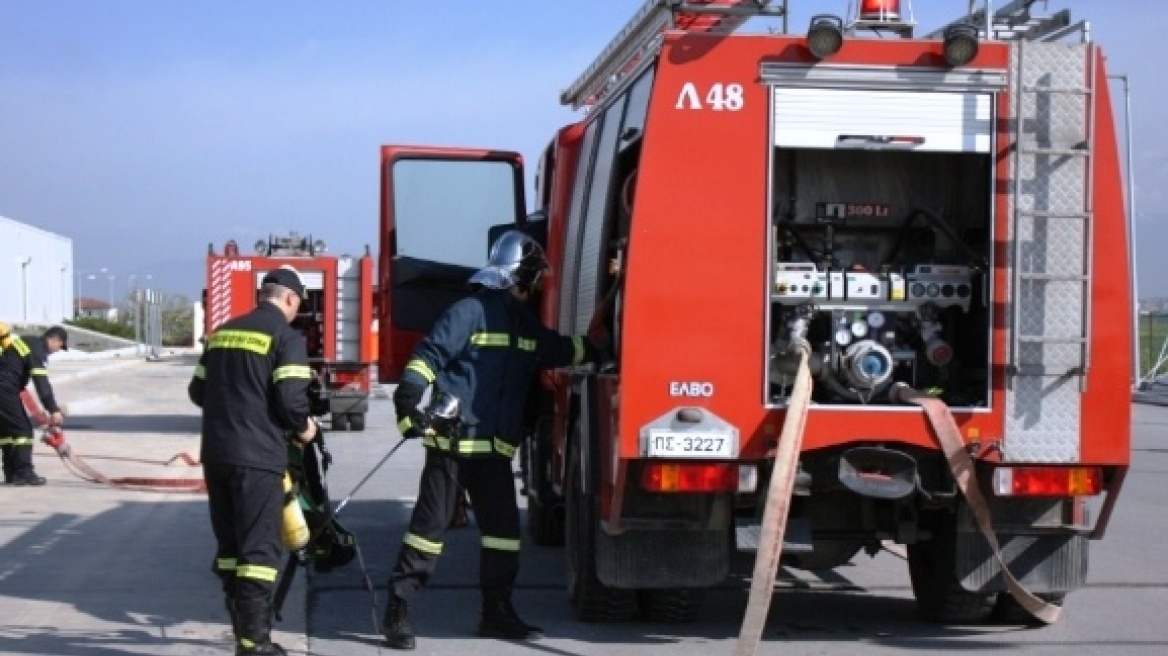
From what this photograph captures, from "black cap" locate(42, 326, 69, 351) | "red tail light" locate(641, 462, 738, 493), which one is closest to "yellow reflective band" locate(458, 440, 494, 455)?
"red tail light" locate(641, 462, 738, 493)

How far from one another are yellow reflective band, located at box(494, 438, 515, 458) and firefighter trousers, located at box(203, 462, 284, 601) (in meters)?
1.07

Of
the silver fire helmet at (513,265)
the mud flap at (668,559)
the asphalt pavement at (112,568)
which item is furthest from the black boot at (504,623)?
the silver fire helmet at (513,265)

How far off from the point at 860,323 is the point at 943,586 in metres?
1.42

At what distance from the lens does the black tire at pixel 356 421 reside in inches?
949

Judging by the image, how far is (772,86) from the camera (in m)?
7.54

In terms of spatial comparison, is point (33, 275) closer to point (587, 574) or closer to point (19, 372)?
point (19, 372)

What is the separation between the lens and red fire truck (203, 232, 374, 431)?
23.3m

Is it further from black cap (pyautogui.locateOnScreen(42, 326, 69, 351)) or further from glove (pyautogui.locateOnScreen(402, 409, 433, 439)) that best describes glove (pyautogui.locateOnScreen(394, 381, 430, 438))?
black cap (pyautogui.locateOnScreen(42, 326, 69, 351))

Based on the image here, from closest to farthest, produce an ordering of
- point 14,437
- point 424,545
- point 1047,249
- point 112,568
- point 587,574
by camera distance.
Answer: point 1047,249 → point 424,545 → point 587,574 → point 112,568 → point 14,437

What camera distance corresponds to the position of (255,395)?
7414 mm

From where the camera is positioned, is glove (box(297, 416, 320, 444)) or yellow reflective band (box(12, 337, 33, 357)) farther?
→ yellow reflective band (box(12, 337, 33, 357))

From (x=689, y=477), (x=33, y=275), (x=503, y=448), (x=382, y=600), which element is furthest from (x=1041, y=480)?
(x=33, y=275)

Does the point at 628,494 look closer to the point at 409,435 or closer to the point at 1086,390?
the point at 409,435

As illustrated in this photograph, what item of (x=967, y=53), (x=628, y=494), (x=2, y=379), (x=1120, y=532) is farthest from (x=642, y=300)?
(x=2, y=379)
